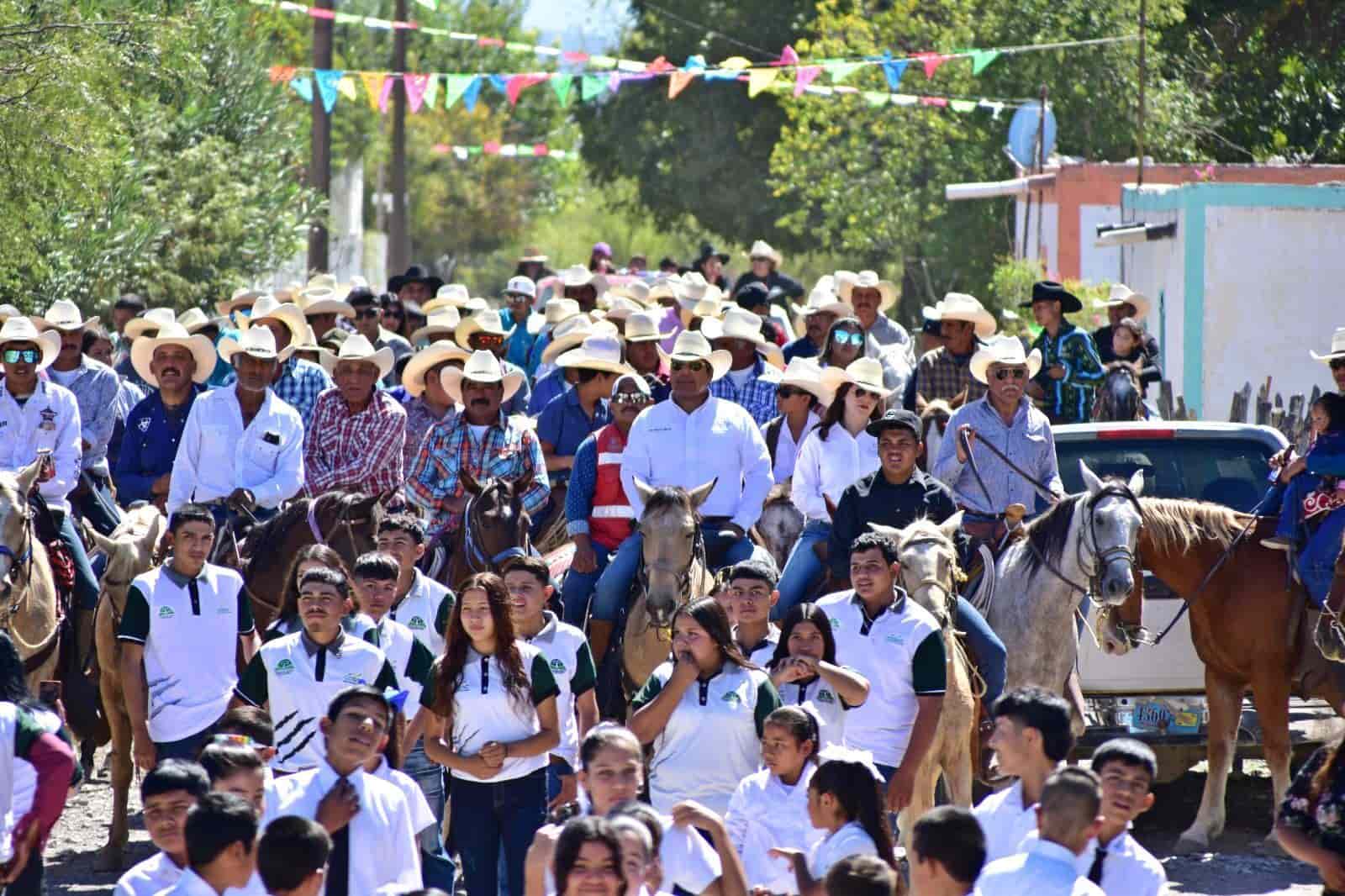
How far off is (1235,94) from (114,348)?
19459 millimetres

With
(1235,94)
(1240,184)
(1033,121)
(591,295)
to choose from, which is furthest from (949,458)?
(1235,94)

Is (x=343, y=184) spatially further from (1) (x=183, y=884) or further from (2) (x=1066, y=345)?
(1) (x=183, y=884)

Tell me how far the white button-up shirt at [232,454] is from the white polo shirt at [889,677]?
4720mm

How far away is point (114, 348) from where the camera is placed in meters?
20.6

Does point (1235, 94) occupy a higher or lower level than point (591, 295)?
higher

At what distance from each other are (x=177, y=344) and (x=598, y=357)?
8.87 ft

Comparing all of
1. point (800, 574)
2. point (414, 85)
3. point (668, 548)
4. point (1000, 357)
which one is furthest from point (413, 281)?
point (668, 548)

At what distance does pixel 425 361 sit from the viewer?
47.1 ft

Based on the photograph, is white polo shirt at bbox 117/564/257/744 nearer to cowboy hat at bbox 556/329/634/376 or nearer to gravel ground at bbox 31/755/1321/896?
gravel ground at bbox 31/755/1321/896

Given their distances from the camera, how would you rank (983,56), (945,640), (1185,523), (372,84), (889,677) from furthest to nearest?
(372,84), (983,56), (1185,523), (945,640), (889,677)

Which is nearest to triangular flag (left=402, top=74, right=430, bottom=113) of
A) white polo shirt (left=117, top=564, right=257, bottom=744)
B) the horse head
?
the horse head

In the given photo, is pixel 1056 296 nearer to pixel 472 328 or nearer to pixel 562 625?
pixel 472 328

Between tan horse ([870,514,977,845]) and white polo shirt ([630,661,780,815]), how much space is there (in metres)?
1.63

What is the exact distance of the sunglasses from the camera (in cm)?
1337
